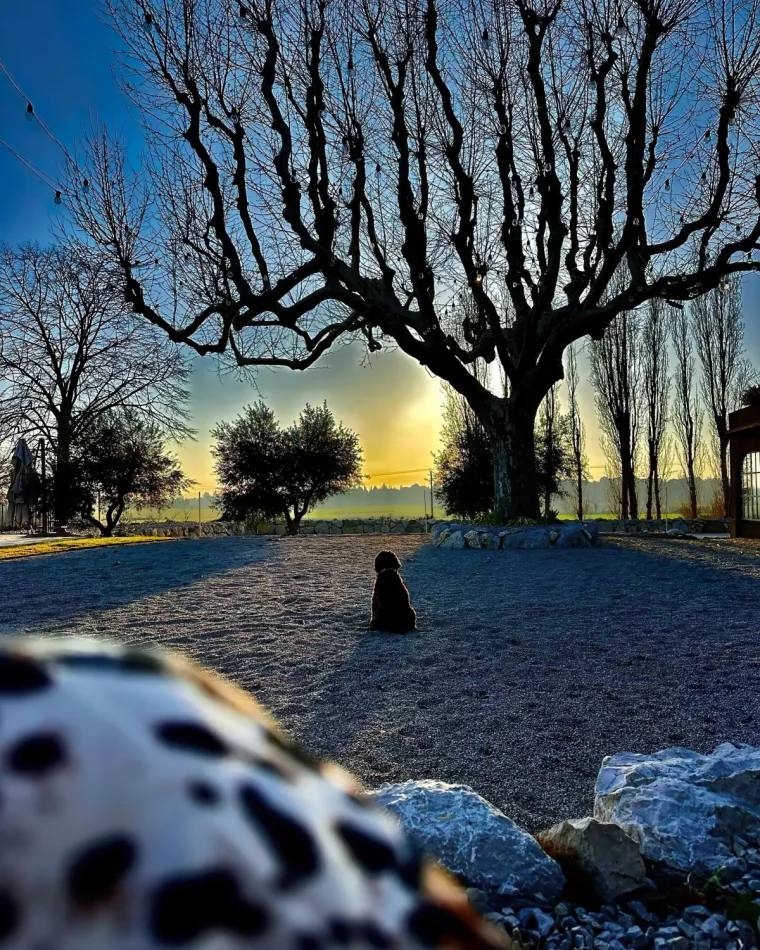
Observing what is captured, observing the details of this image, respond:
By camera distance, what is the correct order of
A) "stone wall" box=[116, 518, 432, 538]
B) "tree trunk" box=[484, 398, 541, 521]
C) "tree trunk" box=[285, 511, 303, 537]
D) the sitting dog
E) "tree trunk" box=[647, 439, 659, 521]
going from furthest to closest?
1. "tree trunk" box=[647, 439, 659, 521]
2. "tree trunk" box=[285, 511, 303, 537]
3. "stone wall" box=[116, 518, 432, 538]
4. "tree trunk" box=[484, 398, 541, 521]
5. the sitting dog

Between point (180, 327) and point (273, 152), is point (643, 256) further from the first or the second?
point (180, 327)

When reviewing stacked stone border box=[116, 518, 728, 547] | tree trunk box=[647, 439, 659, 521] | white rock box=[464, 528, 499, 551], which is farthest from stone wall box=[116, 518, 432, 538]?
tree trunk box=[647, 439, 659, 521]

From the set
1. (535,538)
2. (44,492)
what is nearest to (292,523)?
(44,492)

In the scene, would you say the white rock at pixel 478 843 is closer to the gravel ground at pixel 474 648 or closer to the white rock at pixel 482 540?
the gravel ground at pixel 474 648

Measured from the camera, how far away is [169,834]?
380 mm

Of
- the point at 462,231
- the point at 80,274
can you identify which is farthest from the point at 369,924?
the point at 80,274

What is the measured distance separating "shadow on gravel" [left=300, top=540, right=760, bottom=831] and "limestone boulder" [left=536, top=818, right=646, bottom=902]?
1.65 ft

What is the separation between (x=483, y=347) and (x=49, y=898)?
47.9 ft

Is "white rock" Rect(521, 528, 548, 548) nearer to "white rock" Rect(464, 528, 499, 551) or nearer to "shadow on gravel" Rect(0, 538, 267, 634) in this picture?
"white rock" Rect(464, 528, 499, 551)

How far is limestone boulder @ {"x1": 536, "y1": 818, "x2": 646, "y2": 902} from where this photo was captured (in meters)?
1.85

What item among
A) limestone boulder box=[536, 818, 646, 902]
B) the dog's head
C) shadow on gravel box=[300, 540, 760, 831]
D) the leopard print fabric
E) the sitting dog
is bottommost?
shadow on gravel box=[300, 540, 760, 831]

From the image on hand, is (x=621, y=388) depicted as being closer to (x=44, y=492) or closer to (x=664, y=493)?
(x=664, y=493)

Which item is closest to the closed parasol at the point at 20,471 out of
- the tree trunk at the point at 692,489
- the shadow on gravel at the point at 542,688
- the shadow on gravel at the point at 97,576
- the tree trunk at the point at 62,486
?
the tree trunk at the point at 62,486

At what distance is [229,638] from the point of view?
5.26 meters
